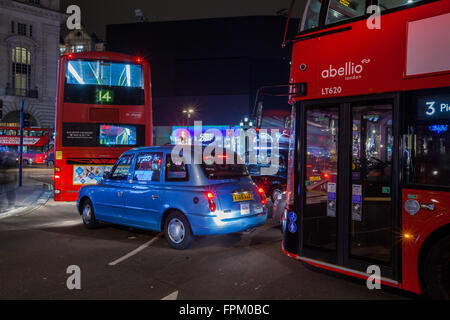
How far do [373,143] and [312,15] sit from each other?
6.81 ft

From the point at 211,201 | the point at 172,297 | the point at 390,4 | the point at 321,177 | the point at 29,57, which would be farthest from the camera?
the point at 29,57

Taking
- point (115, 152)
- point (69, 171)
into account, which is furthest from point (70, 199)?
point (115, 152)

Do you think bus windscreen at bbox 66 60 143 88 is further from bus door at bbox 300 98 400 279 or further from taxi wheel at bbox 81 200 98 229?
bus door at bbox 300 98 400 279

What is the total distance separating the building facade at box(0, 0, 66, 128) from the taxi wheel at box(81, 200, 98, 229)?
4892 centimetres

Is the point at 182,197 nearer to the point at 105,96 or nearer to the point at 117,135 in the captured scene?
the point at 117,135

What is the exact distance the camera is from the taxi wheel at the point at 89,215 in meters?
8.60

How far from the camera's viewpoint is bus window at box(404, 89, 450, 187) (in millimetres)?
3930

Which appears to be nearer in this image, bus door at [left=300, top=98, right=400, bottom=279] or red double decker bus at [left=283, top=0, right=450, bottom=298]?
red double decker bus at [left=283, top=0, right=450, bottom=298]

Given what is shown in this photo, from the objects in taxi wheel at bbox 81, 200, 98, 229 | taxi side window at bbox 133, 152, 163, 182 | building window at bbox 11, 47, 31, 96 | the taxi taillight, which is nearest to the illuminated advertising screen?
taxi wheel at bbox 81, 200, 98, 229

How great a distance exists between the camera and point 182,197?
660 cm

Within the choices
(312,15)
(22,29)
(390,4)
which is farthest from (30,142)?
(390,4)

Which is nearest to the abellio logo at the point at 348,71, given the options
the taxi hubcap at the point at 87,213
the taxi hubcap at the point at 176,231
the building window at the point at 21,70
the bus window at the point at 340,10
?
the bus window at the point at 340,10

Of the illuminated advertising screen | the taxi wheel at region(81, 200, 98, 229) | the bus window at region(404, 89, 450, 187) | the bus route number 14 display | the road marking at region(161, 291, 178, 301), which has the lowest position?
the road marking at region(161, 291, 178, 301)

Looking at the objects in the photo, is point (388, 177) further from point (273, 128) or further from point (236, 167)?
point (273, 128)
